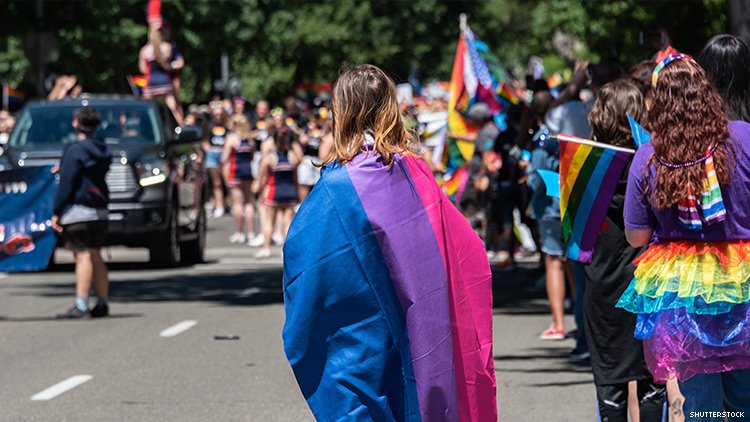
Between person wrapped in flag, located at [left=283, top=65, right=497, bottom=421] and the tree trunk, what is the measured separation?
6.15 meters

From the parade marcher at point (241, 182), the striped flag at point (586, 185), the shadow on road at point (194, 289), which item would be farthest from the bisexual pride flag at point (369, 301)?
the parade marcher at point (241, 182)

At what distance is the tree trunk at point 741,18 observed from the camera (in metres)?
10.8

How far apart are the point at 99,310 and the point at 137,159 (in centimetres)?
432

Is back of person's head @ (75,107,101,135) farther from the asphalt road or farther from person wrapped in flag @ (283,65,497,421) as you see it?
person wrapped in flag @ (283,65,497,421)

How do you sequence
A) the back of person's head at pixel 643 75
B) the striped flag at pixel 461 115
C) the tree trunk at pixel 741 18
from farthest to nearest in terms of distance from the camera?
1. the striped flag at pixel 461 115
2. the tree trunk at pixel 741 18
3. the back of person's head at pixel 643 75

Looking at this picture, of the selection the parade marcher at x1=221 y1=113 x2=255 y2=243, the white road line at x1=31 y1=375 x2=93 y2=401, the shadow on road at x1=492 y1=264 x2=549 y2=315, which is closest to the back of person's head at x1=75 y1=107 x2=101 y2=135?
the white road line at x1=31 y1=375 x2=93 y2=401

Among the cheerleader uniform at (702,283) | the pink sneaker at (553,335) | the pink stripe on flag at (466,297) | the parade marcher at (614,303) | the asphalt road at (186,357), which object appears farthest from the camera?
the pink sneaker at (553,335)

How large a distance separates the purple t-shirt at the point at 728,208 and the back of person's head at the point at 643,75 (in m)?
3.17

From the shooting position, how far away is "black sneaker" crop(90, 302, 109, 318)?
13734 mm

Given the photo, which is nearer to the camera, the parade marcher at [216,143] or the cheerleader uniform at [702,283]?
the cheerleader uniform at [702,283]

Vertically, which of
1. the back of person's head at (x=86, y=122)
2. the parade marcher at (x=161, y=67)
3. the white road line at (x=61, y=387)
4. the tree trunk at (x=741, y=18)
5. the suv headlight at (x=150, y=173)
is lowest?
the suv headlight at (x=150, y=173)

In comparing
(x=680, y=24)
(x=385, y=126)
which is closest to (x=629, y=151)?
(x=385, y=126)

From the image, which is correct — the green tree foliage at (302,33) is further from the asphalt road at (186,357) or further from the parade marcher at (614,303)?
the parade marcher at (614,303)

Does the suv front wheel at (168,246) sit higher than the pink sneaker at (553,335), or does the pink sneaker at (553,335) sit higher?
the pink sneaker at (553,335)
